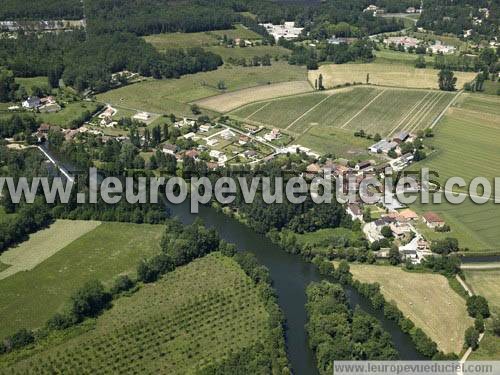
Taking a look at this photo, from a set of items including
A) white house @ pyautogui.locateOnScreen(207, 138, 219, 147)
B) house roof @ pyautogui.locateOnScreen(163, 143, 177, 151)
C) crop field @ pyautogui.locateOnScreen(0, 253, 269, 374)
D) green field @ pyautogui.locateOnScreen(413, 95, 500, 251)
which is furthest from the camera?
white house @ pyautogui.locateOnScreen(207, 138, 219, 147)

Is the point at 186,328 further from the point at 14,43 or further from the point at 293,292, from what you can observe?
the point at 14,43

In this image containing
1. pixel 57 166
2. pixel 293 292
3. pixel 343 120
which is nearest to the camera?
pixel 293 292

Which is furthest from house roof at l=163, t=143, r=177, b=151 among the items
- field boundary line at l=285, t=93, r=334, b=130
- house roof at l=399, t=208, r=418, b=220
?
house roof at l=399, t=208, r=418, b=220

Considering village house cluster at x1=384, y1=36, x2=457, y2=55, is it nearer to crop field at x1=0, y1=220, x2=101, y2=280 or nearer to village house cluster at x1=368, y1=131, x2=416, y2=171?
village house cluster at x1=368, y1=131, x2=416, y2=171

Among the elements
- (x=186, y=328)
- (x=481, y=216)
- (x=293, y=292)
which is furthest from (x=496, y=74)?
(x=186, y=328)

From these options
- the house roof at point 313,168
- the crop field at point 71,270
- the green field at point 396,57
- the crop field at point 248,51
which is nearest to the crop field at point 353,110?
the house roof at point 313,168

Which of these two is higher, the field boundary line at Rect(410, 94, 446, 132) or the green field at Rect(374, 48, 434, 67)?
the green field at Rect(374, 48, 434, 67)

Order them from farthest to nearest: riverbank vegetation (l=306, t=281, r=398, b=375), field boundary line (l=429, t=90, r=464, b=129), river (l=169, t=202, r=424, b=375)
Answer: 1. field boundary line (l=429, t=90, r=464, b=129)
2. river (l=169, t=202, r=424, b=375)
3. riverbank vegetation (l=306, t=281, r=398, b=375)
